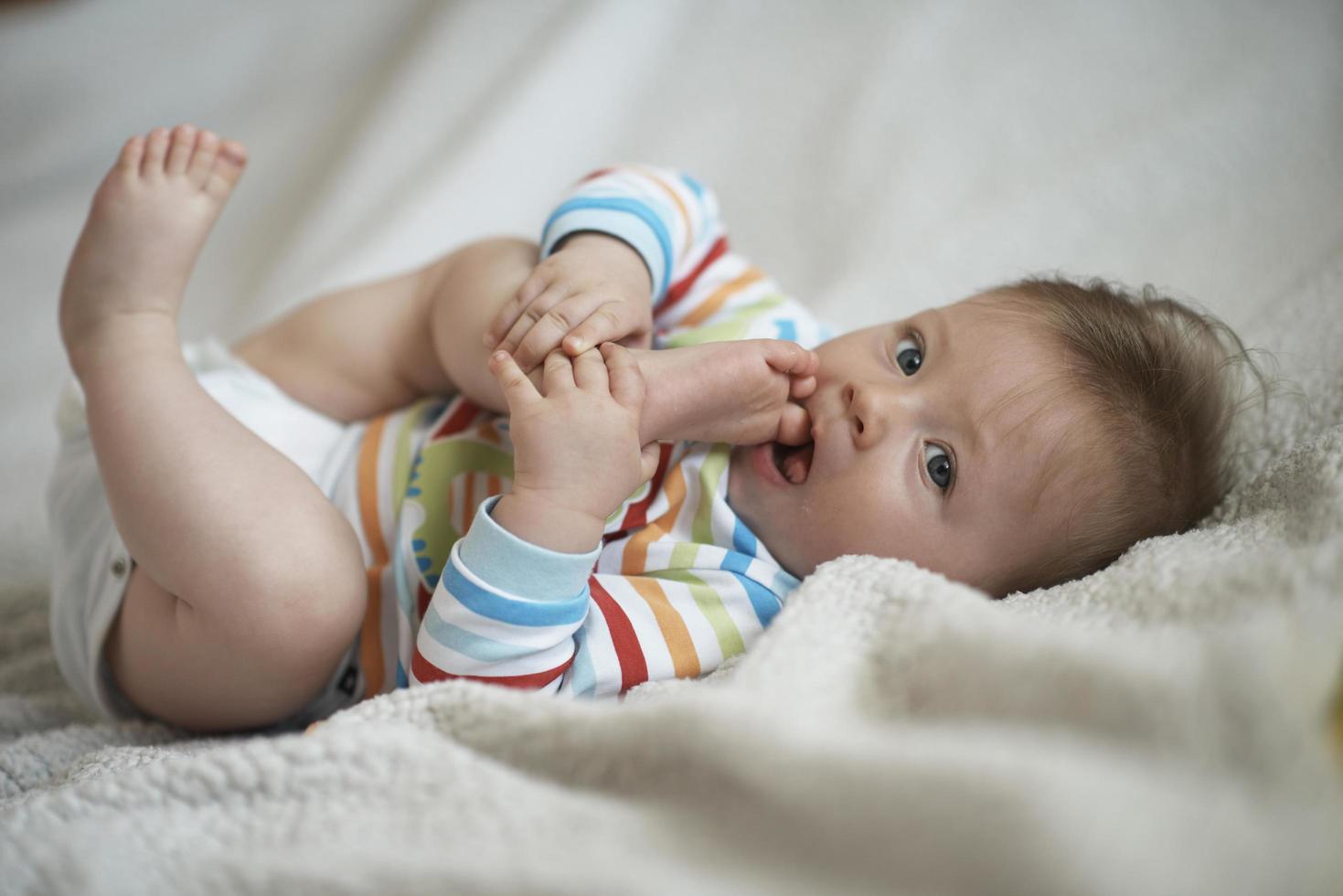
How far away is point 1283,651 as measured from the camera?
1.46 ft

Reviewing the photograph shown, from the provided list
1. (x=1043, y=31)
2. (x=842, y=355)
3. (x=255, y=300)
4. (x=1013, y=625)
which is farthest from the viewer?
(x=255, y=300)

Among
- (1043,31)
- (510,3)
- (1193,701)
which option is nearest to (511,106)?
(510,3)

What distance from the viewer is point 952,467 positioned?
80 cm

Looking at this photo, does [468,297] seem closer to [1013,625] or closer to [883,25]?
[1013,625]

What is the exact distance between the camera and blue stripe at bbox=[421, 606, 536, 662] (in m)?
0.70

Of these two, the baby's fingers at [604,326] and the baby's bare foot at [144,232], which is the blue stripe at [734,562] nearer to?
the baby's fingers at [604,326]

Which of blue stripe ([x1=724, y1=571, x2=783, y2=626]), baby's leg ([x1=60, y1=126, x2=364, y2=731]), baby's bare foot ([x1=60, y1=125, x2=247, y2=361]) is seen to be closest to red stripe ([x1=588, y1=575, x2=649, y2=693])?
blue stripe ([x1=724, y1=571, x2=783, y2=626])

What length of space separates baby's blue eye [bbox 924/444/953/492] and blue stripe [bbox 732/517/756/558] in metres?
0.16

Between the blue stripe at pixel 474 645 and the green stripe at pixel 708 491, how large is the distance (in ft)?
0.66

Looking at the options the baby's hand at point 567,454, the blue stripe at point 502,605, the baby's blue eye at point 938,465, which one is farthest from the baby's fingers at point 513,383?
the baby's blue eye at point 938,465

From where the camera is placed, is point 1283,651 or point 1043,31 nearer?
point 1283,651

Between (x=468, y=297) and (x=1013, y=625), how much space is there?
1.91 ft

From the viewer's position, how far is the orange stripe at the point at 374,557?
879 mm

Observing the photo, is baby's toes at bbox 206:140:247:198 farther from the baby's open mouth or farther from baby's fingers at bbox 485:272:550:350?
the baby's open mouth
